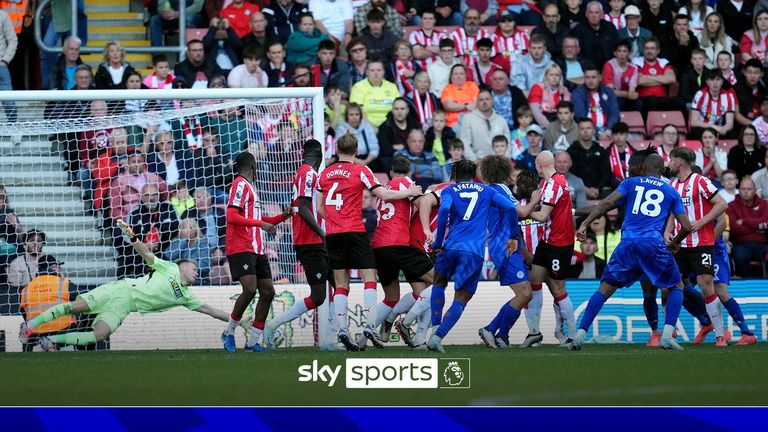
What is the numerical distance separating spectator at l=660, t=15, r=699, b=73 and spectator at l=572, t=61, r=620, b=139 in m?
1.92

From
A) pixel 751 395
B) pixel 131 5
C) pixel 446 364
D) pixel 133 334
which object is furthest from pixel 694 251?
pixel 131 5

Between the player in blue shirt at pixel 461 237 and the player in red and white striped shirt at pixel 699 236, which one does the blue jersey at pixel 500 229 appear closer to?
the player in blue shirt at pixel 461 237

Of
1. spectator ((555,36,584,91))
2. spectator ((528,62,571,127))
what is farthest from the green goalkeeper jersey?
spectator ((555,36,584,91))

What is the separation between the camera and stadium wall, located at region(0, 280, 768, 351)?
13.9 meters

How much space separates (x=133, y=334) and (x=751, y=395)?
7686 mm

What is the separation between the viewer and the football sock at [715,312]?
12.9m

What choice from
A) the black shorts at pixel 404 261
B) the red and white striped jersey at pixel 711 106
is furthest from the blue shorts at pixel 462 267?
the red and white striped jersey at pixel 711 106

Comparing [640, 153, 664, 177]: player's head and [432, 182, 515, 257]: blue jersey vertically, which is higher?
[640, 153, 664, 177]: player's head

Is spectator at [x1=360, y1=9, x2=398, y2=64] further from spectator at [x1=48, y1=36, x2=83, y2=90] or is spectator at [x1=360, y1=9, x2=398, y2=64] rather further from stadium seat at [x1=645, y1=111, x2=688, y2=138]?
spectator at [x1=48, y1=36, x2=83, y2=90]

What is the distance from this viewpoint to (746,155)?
17.7m

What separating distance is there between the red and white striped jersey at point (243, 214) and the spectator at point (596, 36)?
8.31 meters

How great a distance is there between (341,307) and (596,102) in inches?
285

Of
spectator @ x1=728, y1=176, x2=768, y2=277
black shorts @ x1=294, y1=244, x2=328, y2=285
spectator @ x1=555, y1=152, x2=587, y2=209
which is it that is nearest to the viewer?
black shorts @ x1=294, y1=244, x2=328, y2=285

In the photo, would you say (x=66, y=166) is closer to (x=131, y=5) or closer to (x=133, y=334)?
(x=133, y=334)
